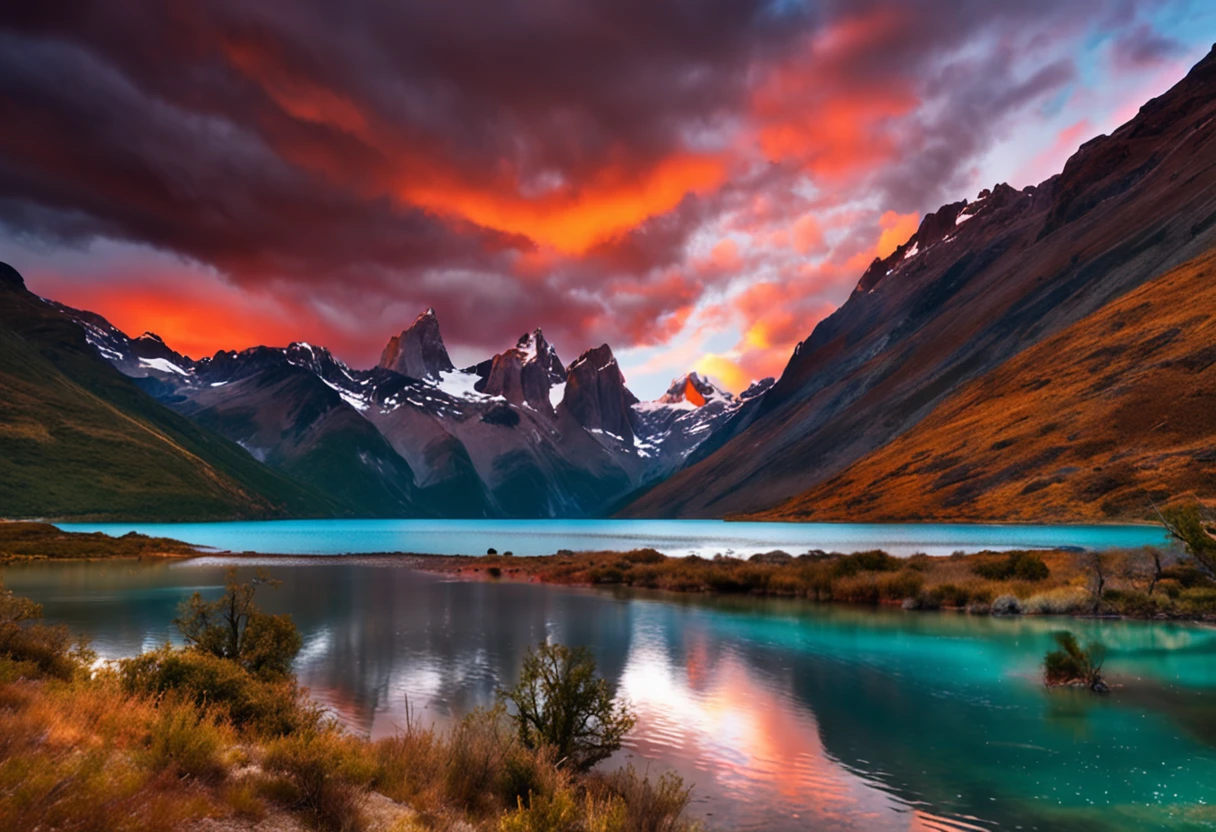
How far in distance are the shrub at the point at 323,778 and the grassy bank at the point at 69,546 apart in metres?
92.6

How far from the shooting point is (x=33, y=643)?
16.8 meters

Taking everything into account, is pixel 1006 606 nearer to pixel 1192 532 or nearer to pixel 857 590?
pixel 857 590

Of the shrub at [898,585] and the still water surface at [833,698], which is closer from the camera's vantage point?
the still water surface at [833,698]

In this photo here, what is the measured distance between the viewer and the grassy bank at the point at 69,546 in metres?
87.4

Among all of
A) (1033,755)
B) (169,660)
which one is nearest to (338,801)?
(169,660)

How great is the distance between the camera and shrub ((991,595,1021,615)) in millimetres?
44594

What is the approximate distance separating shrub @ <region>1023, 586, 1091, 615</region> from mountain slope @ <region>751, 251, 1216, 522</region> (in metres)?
71.7

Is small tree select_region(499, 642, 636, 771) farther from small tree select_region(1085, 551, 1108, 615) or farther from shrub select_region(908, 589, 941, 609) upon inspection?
shrub select_region(908, 589, 941, 609)

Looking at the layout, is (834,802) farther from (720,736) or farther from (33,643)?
(33,643)

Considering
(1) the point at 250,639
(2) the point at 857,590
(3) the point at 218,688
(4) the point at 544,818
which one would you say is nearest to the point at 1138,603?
(2) the point at 857,590

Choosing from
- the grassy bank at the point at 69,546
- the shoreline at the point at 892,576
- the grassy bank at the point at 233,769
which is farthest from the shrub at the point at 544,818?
the grassy bank at the point at 69,546

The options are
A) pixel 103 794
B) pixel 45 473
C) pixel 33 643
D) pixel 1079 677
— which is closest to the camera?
pixel 103 794

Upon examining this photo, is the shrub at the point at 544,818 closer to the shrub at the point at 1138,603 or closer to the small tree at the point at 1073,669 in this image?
the small tree at the point at 1073,669

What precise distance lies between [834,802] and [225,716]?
42.0 feet
